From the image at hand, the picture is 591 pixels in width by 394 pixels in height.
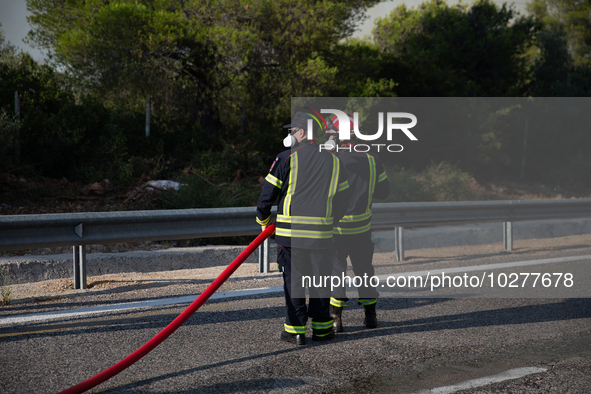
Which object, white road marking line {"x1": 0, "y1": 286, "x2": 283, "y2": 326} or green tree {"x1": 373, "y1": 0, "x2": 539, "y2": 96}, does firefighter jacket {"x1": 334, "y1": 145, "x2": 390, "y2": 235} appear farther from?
green tree {"x1": 373, "y1": 0, "x2": 539, "y2": 96}

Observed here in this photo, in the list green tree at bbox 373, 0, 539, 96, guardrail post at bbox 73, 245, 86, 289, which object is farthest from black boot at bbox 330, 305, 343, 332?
green tree at bbox 373, 0, 539, 96

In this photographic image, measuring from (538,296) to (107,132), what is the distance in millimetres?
11575

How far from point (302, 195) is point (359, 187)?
2.34ft

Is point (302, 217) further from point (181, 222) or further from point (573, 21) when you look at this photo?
point (573, 21)

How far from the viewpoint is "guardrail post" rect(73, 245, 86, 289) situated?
5406 millimetres

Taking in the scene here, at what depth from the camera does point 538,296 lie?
543 cm

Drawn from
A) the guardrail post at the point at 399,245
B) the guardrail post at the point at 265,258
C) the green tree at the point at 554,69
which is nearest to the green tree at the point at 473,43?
the green tree at the point at 554,69

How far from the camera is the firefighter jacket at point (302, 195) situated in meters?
3.91

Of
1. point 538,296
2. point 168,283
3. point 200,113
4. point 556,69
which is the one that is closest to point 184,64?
point 200,113

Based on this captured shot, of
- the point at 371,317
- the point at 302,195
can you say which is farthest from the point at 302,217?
the point at 371,317

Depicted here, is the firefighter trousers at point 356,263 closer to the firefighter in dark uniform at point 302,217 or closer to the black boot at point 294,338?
the firefighter in dark uniform at point 302,217

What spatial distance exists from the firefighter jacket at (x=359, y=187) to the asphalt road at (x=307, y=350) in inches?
33.3

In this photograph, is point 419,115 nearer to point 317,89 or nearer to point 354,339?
point 317,89

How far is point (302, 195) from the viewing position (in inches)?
155
